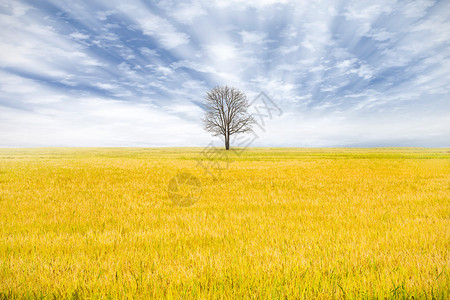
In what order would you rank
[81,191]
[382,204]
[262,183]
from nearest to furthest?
[382,204], [81,191], [262,183]

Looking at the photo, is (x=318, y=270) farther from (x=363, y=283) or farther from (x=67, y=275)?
(x=67, y=275)

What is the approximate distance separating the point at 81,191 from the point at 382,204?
1075 centimetres

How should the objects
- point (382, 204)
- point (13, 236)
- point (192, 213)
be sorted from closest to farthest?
point (13, 236) → point (192, 213) → point (382, 204)

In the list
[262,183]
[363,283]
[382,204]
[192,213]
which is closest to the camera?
[363,283]

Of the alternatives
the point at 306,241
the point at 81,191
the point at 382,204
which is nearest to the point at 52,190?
the point at 81,191

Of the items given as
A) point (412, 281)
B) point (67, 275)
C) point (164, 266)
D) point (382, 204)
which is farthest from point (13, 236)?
point (382, 204)

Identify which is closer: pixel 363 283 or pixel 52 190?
pixel 363 283

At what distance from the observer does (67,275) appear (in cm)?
306

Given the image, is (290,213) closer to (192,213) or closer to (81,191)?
(192,213)

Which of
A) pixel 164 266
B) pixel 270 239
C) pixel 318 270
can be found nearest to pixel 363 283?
pixel 318 270

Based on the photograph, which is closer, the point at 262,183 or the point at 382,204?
the point at 382,204

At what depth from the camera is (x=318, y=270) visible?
3.13m

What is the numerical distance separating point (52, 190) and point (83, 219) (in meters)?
5.44

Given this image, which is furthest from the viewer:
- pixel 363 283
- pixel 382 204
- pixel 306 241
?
pixel 382 204
